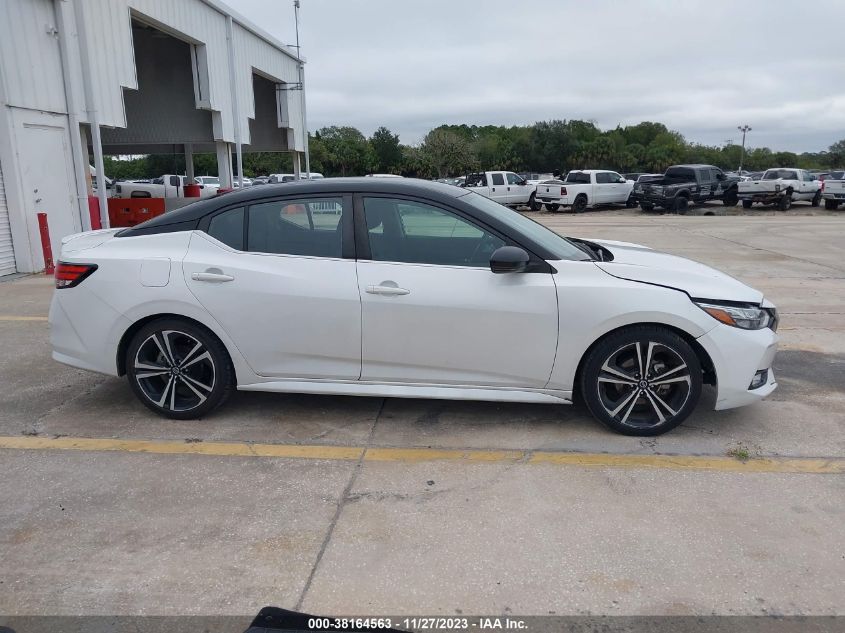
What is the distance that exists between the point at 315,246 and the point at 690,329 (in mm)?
2423

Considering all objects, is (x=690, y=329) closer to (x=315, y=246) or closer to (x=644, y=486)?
(x=644, y=486)

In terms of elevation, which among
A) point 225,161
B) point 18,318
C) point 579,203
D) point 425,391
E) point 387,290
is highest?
point 225,161

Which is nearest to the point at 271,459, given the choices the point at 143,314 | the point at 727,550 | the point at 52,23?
the point at 143,314

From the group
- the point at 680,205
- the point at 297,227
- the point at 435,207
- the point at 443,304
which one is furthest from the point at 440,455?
the point at 680,205

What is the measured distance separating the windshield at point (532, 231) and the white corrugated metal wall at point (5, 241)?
9.25 m

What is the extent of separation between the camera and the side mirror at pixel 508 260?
3.93 meters

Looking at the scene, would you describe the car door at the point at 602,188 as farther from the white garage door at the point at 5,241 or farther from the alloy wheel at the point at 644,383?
the alloy wheel at the point at 644,383

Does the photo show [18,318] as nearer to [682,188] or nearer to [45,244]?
[45,244]

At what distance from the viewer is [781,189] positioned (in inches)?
1103

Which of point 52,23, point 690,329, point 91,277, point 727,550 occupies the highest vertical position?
point 52,23

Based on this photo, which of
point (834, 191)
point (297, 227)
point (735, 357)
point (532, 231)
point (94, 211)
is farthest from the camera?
point (834, 191)

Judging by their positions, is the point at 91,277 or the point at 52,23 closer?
the point at 91,277

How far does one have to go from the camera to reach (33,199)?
36.3ft

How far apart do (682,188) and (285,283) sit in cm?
2691
